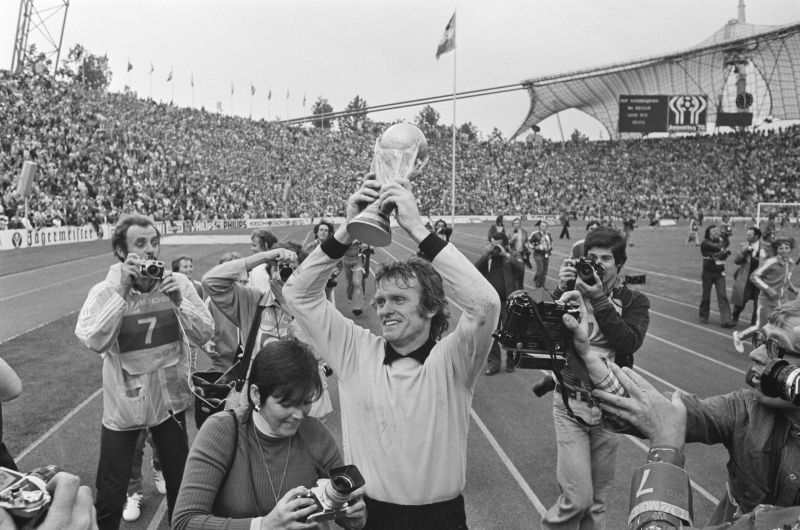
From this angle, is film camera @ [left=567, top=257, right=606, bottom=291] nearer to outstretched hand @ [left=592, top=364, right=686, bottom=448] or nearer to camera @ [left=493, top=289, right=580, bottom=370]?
camera @ [left=493, top=289, right=580, bottom=370]

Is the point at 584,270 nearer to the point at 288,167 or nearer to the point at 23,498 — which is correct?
the point at 23,498

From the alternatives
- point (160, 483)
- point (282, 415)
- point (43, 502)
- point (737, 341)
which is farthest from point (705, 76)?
point (43, 502)

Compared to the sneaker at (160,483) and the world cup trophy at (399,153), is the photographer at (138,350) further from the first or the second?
the world cup trophy at (399,153)

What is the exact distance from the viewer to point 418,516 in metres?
2.25

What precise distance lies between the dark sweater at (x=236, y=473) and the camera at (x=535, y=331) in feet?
2.80

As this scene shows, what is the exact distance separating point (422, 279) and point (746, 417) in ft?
3.97

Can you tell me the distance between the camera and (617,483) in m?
5.23

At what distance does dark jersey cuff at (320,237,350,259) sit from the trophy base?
13.8 inches

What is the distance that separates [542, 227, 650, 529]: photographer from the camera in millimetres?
3605

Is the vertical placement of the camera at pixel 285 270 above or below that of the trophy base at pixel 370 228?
below

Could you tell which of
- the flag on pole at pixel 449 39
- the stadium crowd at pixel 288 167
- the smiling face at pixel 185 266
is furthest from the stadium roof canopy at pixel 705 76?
the smiling face at pixel 185 266

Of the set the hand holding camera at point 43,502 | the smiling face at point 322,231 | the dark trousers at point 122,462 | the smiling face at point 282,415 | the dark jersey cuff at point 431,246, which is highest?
the dark jersey cuff at point 431,246

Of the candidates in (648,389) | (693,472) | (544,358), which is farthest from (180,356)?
(693,472)

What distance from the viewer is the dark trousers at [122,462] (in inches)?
134
